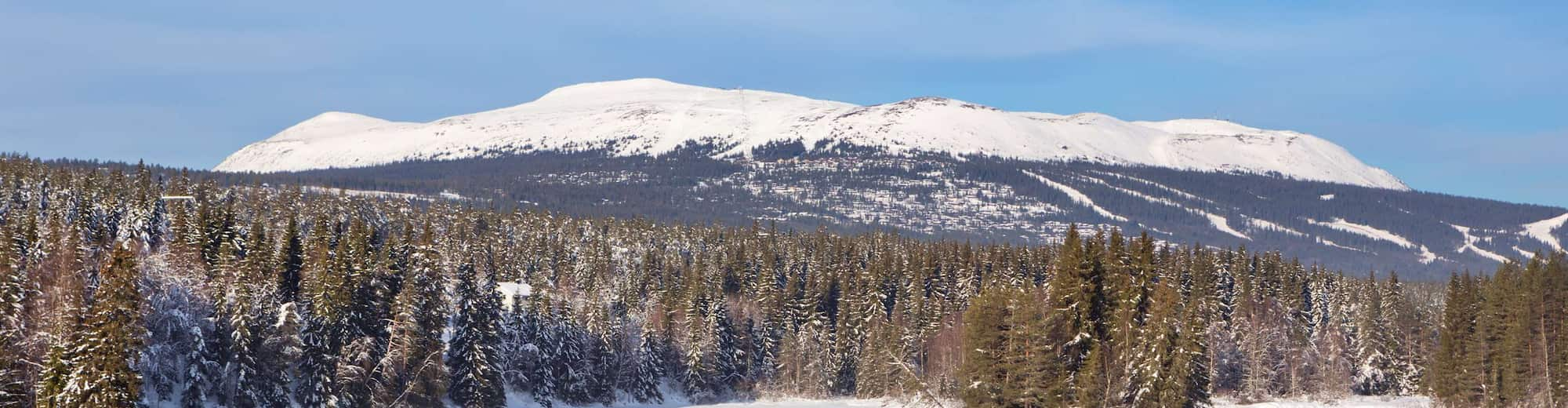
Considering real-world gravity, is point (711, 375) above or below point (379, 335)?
below

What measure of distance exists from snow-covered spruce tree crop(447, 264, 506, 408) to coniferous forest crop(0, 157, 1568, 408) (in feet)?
0.57

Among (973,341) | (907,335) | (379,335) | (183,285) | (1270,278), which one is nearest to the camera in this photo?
(973,341)

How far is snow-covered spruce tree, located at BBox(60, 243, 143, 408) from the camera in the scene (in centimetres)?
4747

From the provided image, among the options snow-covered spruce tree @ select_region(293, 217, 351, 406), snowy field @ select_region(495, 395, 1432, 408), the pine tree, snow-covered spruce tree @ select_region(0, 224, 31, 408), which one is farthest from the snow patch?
the pine tree

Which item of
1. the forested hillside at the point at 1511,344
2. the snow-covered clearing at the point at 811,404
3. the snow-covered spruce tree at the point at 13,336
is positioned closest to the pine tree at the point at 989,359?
the forested hillside at the point at 1511,344

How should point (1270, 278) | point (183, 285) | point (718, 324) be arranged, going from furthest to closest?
point (1270, 278) < point (718, 324) < point (183, 285)

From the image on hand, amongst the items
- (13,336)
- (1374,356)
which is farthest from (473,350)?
(1374,356)

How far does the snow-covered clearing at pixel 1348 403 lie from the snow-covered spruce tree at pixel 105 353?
7105cm

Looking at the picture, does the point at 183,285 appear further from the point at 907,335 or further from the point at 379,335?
the point at 907,335

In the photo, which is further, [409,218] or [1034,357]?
[409,218]

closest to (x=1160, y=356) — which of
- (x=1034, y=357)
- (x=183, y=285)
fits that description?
(x=1034, y=357)

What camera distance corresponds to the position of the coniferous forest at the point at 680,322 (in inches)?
2287

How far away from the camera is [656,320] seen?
12525cm

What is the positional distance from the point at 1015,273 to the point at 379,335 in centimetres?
6647
